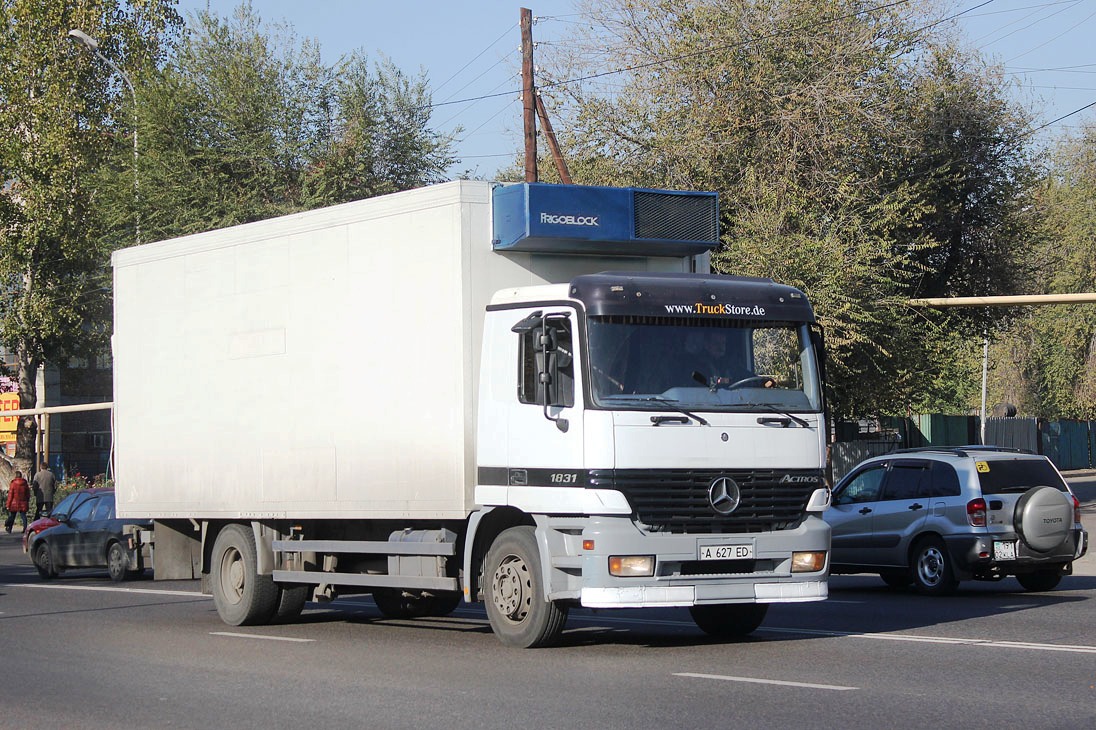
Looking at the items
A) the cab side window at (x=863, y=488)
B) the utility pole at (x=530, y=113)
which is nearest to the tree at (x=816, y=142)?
the utility pole at (x=530, y=113)

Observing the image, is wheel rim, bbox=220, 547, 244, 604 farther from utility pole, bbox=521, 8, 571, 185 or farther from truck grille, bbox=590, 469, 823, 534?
utility pole, bbox=521, 8, 571, 185

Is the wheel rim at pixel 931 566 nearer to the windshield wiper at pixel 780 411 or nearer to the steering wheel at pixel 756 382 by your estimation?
the windshield wiper at pixel 780 411

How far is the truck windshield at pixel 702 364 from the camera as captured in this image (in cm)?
1059

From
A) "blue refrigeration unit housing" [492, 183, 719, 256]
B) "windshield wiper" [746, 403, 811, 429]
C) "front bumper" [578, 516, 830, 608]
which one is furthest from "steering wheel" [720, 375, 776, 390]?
"blue refrigeration unit housing" [492, 183, 719, 256]

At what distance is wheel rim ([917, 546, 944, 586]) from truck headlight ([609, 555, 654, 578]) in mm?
6903

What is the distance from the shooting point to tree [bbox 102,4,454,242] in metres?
31.8

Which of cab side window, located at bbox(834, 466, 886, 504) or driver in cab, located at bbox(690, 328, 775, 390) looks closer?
driver in cab, located at bbox(690, 328, 775, 390)

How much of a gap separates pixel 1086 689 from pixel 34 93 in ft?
131

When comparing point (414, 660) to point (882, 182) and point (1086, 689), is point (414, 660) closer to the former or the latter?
point (1086, 689)

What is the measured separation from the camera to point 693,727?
25.0ft

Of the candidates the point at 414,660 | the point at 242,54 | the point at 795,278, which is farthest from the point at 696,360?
the point at 242,54

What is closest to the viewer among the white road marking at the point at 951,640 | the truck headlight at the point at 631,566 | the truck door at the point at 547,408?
the truck headlight at the point at 631,566

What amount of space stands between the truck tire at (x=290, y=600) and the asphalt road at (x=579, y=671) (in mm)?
182

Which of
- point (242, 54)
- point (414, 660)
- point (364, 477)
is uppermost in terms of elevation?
point (242, 54)
